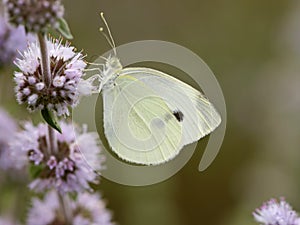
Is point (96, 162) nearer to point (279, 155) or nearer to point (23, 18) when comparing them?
point (23, 18)

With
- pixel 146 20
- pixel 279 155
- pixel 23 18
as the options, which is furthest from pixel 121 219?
pixel 23 18

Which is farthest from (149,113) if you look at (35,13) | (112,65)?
(35,13)

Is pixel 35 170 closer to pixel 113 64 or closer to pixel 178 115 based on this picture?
pixel 113 64

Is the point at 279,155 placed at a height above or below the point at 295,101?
below

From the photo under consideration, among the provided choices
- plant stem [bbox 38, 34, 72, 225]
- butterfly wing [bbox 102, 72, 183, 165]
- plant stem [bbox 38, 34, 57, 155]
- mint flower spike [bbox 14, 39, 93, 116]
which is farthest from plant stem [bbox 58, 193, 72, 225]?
mint flower spike [bbox 14, 39, 93, 116]

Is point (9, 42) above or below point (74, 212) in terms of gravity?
above

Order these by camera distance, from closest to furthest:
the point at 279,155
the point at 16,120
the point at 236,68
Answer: the point at 16,120 → the point at 279,155 → the point at 236,68
